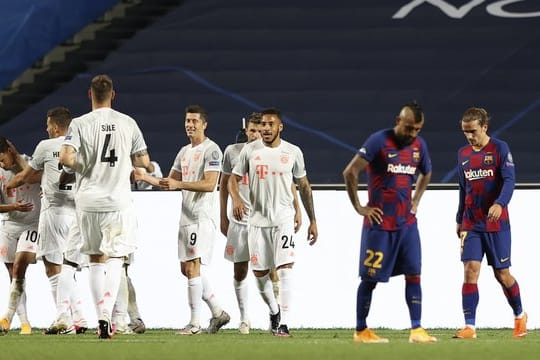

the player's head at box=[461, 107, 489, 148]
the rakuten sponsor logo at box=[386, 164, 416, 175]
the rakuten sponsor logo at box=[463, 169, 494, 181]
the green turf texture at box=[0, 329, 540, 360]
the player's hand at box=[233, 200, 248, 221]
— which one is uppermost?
the player's head at box=[461, 107, 489, 148]

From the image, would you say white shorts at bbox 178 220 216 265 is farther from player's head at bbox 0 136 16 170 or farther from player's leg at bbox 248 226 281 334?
player's head at bbox 0 136 16 170

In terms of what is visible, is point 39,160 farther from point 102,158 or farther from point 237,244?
point 237,244

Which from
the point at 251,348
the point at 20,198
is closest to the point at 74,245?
the point at 20,198

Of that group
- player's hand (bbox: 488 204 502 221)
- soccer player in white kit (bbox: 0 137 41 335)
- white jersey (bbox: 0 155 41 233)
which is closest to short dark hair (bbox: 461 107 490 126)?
player's hand (bbox: 488 204 502 221)

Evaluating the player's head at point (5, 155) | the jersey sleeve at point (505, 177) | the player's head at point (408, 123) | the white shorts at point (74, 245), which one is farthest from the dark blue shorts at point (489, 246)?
the player's head at point (5, 155)

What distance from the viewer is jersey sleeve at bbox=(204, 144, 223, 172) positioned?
13625 millimetres

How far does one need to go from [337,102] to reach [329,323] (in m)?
5.39

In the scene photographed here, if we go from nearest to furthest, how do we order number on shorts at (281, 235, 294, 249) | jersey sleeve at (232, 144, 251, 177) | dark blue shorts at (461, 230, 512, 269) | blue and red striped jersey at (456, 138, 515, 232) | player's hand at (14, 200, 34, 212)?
blue and red striped jersey at (456, 138, 515, 232) → dark blue shorts at (461, 230, 512, 269) → number on shorts at (281, 235, 294, 249) → jersey sleeve at (232, 144, 251, 177) → player's hand at (14, 200, 34, 212)

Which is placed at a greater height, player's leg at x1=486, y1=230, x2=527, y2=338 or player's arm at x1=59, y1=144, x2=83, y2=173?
player's arm at x1=59, y1=144, x2=83, y2=173

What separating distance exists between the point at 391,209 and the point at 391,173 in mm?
274

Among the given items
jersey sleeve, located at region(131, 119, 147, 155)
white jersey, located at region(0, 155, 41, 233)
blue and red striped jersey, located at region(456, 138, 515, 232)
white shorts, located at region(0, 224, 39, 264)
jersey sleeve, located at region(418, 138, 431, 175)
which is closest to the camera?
jersey sleeve, located at region(418, 138, 431, 175)

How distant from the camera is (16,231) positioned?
14.1 m

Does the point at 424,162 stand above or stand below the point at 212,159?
below

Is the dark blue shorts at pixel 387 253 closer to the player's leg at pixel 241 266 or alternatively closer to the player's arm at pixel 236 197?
the player's arm at pixel 236 197
